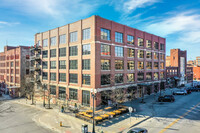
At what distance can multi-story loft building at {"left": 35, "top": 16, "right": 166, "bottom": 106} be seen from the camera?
30000mm

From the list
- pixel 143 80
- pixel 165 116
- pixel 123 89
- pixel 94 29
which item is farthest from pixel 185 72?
pixel 94 29

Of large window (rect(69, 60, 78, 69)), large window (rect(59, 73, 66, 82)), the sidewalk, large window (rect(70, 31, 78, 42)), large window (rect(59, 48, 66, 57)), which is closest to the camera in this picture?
the sidewalk

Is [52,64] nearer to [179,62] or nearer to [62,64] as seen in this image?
[62,64]

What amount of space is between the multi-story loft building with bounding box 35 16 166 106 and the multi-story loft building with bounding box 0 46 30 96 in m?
11.6

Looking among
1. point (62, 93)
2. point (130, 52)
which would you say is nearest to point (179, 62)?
point (130, 52)

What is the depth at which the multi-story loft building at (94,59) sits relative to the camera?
98.4 ft

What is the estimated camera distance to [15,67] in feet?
184

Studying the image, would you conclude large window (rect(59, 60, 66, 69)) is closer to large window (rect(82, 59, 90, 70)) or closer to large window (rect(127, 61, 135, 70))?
large window (rect(82, 59, 90, 70))

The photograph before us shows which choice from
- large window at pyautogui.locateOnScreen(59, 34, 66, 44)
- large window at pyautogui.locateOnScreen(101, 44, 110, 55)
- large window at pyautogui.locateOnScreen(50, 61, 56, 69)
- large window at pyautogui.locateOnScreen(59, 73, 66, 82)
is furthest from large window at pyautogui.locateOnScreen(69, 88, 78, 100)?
large window at pyautogui.locateOnScreen(59, 34, 66, 44)

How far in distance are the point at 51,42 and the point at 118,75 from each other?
2245cm

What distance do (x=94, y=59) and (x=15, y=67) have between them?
4275 cm

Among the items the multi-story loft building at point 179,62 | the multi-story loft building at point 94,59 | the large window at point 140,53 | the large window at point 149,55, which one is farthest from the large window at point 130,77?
the multi-story loft building at point 179,62

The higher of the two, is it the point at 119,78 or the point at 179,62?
the point at 179,62

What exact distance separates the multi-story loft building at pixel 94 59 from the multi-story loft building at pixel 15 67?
11650mm
